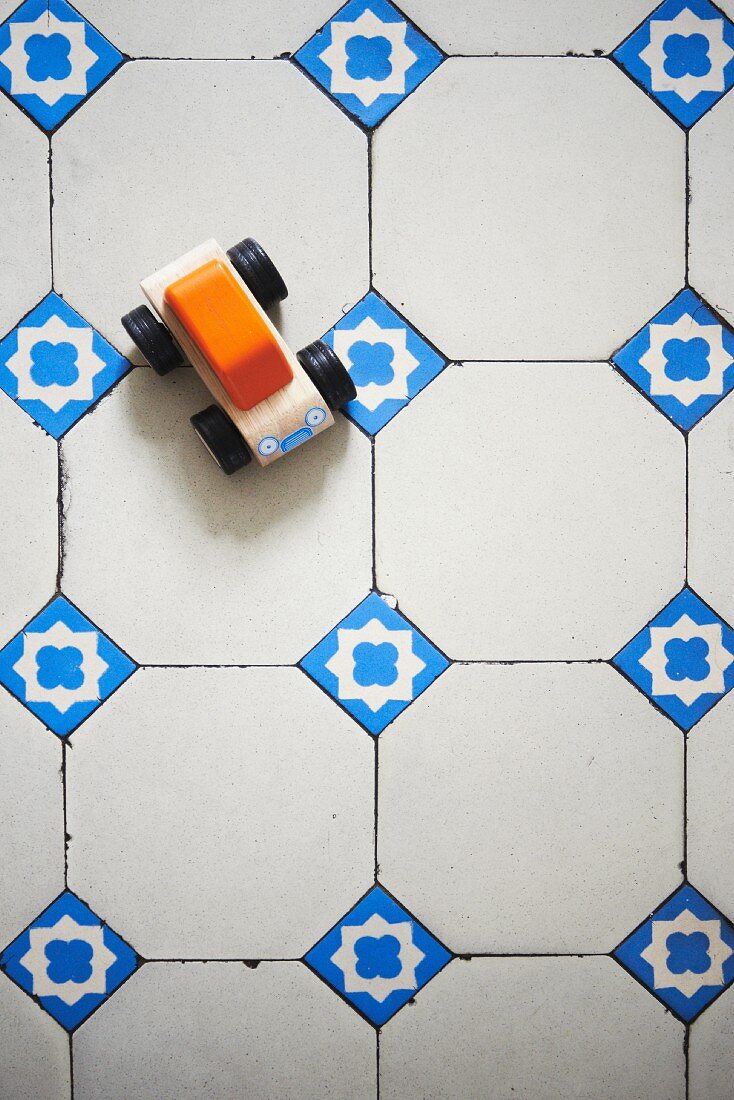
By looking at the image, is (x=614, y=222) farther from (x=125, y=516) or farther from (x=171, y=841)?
(x=171, y=841)

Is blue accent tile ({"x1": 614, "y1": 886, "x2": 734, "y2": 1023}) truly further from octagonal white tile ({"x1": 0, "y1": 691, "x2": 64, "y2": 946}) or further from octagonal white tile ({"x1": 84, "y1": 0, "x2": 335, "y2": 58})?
octagonal white tile ({"x1": 84, "y1": 0, "x2": 335, "y2": 58})

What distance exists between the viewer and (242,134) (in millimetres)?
873

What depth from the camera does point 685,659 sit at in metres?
0.89

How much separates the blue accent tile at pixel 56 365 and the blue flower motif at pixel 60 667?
0.23 metres

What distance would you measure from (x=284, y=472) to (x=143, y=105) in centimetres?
41

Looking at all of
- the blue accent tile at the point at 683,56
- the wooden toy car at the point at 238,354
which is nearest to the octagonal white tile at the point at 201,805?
the wooden toy car at the point at 238,354

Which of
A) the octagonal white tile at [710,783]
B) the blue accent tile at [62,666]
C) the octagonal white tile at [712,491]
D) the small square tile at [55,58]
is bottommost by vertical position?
the octagonal white tile at [710,783]

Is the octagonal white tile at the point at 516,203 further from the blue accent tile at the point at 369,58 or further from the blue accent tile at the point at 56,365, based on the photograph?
the blue accent tile at the point at 56,365

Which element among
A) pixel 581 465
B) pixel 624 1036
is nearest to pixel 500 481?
pixel 581 465

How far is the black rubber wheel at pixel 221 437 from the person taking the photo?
0.83 meters

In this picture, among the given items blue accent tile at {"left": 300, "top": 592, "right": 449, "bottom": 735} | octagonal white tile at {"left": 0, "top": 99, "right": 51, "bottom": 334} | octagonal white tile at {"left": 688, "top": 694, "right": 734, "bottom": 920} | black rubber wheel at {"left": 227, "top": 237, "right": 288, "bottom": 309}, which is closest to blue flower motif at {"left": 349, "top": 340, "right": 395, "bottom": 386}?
black rubber wheel at {"left": 227, "top": 237, "right": 288, "bottom": 309}

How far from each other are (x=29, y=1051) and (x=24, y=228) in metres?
0.87

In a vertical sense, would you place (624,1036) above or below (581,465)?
below

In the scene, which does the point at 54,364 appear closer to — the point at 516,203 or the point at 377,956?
the point at 516,203
